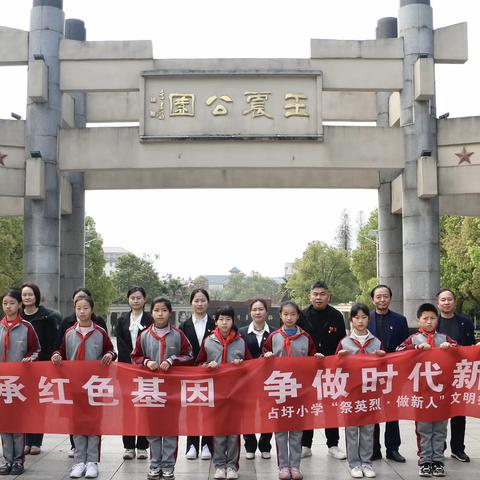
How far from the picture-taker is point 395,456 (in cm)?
603

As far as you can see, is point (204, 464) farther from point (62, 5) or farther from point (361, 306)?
point (62, 5)

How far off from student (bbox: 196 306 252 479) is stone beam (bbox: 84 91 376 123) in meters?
9.14

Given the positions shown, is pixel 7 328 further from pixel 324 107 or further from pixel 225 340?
pixel 324 107

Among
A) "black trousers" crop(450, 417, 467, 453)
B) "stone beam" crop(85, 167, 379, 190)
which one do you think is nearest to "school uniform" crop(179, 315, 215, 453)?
"black trousers" crop(450, 417, 467, 453)

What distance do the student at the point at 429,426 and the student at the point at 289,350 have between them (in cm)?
94

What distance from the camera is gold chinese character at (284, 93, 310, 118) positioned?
11.9 meters

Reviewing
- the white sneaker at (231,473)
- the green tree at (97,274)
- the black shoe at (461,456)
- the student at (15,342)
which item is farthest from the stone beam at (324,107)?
the green tree at (97,274)

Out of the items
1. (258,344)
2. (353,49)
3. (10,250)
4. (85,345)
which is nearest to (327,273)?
(10,250)

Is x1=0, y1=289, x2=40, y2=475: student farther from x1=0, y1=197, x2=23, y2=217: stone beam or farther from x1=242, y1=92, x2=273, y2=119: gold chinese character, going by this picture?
x1=0, y1=197, x2=23, y2=217: stone beam

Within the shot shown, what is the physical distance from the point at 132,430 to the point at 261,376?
4.02 feet

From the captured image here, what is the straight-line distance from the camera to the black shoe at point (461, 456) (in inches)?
236

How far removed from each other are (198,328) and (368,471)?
1.99 m

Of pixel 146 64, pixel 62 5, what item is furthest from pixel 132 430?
pixel 62 5

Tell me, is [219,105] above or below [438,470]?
above
